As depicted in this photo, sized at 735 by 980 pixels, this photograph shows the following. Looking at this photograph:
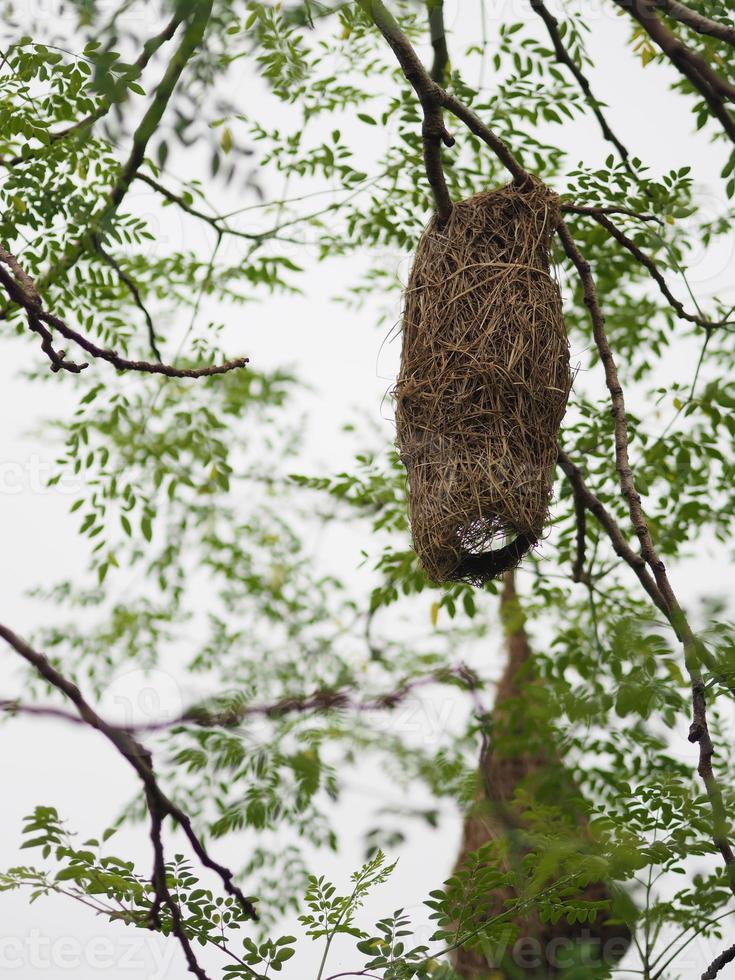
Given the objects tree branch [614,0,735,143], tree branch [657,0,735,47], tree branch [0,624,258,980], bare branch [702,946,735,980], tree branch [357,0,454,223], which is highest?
tree branch [357,0,454,223]

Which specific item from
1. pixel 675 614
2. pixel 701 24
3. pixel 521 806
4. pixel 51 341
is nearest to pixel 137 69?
pixel 51 341

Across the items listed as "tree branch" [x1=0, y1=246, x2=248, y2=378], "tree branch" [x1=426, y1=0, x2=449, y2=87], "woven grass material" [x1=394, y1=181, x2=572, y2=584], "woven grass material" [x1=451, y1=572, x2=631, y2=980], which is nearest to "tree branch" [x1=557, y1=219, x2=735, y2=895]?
"woven grass material" [x1=394, y1=181, x2=572, y2=584]

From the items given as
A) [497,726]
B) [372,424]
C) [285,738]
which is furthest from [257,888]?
[372,424]

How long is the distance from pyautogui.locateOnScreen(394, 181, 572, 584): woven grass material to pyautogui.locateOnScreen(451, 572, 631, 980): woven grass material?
1.03 metres

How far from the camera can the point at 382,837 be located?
3264mm

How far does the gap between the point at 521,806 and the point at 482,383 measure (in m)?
1.66

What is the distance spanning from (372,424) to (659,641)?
321 cm

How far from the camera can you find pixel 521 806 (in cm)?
335

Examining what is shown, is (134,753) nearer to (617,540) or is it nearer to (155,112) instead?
(155,112)

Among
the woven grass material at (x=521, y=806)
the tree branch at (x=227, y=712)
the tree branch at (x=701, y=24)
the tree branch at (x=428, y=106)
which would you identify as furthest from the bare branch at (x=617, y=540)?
the tree branch at (x=701, y=24)

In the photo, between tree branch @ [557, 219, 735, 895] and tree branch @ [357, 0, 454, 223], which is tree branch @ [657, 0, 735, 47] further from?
tree branch @ [557, 219, 735, 895]

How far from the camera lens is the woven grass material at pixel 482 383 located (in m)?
2.15

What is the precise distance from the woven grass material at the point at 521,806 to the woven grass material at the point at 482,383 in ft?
3.38

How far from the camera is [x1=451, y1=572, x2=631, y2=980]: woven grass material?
3127 mm
